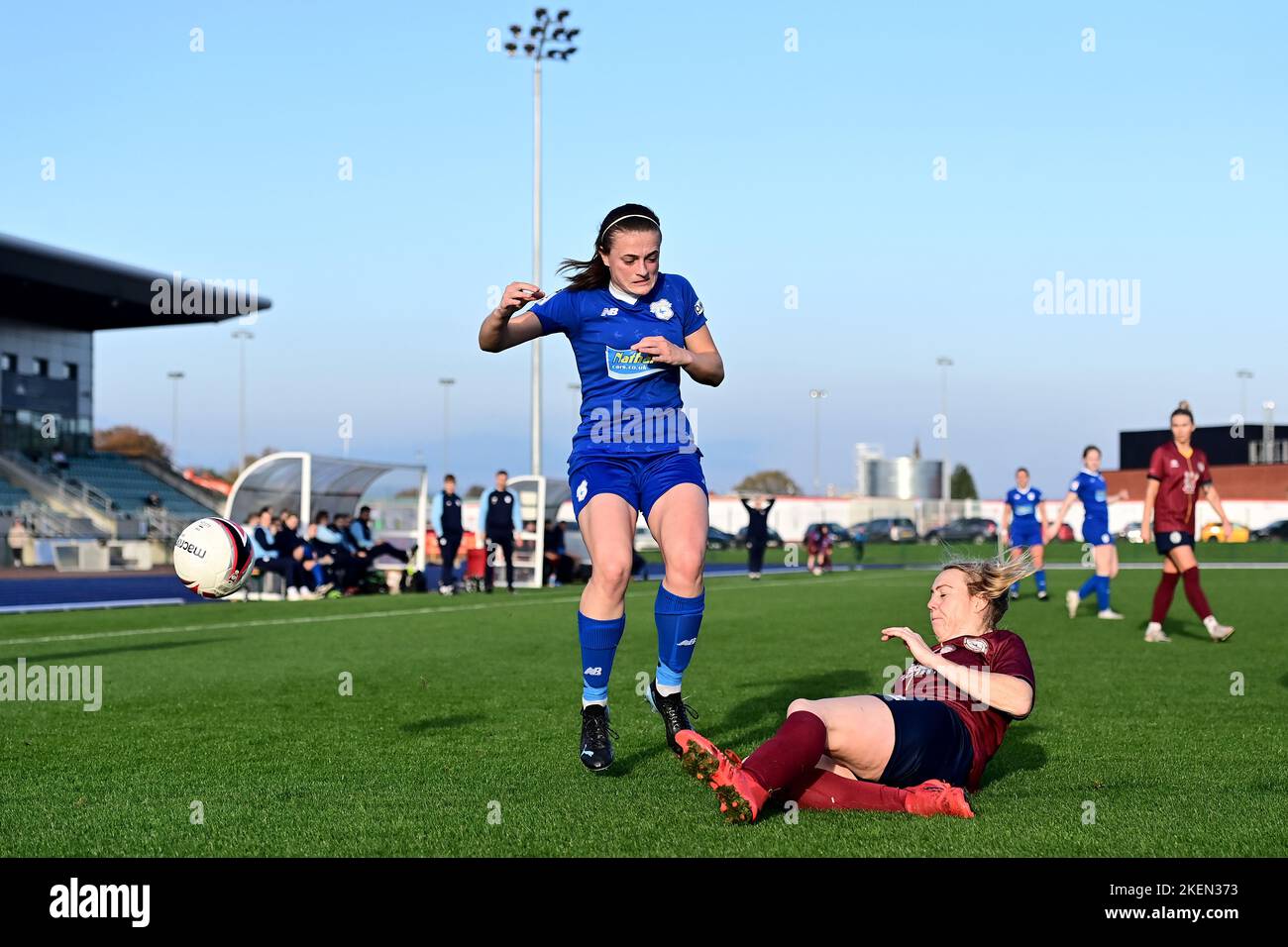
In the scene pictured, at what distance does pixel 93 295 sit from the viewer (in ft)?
142

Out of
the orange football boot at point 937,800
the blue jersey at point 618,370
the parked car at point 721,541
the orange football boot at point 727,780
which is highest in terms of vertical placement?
the blue jersey at point 618,370

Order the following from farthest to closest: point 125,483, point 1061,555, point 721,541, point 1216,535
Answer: point 721,541 → point 1216,535 → point 125,483 → point 1061,555

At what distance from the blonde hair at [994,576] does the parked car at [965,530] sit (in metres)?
65.2

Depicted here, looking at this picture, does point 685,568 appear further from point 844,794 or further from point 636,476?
point 844,794

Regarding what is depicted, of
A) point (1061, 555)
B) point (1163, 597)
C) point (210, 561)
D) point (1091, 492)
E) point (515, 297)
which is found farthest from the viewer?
point (1061, 555)

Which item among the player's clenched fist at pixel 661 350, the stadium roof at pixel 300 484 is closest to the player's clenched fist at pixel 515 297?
the player's clenched fist at pixel 661 350

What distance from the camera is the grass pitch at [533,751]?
405 cm

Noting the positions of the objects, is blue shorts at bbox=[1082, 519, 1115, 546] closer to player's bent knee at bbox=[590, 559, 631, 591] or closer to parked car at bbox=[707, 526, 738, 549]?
player's bent knee at bbox=[590, 559, 631, 591]

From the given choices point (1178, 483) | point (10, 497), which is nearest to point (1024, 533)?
point (1178, 483)

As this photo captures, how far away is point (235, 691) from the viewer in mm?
8469

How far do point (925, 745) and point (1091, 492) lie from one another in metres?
13.0

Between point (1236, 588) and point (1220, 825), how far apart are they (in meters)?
21.8

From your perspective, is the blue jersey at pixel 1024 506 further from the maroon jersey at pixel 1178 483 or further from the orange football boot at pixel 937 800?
the orange football boot at pixel 937 800
